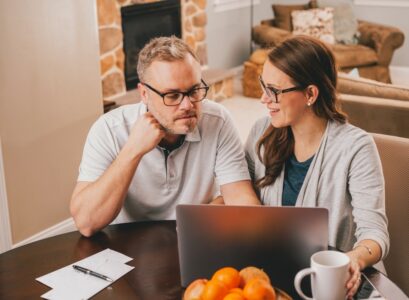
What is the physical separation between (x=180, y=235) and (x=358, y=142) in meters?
0.65

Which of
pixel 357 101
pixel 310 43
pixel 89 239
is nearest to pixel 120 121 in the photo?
pixel 89 239

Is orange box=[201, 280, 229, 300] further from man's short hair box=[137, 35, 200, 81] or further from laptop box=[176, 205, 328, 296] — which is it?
man's short hair box=[137, 35, 200, 81]

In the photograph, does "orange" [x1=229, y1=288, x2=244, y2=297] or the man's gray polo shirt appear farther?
the man's gray polo shirt

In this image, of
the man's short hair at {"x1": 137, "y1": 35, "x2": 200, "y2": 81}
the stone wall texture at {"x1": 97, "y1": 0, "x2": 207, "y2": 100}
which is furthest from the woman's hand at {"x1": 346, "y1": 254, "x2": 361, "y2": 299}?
the stone wall texture at {"x1": 97, "y1": 0, "x2": 207, "y2": 100}

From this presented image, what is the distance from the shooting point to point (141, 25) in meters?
4.81

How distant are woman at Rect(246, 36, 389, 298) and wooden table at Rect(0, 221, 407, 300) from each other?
314 millimetres

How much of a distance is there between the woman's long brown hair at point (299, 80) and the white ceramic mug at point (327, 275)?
0.65 meters

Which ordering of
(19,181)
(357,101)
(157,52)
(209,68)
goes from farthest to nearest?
(209,68) → (19,181) → (357,101) → (157,52)

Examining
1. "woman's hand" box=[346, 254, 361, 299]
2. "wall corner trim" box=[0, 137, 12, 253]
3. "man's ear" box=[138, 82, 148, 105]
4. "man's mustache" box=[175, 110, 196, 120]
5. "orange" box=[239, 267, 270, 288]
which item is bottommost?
"wall corner trim" box=[0, 137, 12, 253]

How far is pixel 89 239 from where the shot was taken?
1.63 metres

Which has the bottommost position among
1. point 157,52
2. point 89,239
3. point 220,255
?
point 89,239

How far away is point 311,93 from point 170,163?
48 cm

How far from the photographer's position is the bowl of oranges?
1.08m

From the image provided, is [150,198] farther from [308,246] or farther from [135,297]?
[308,246]
